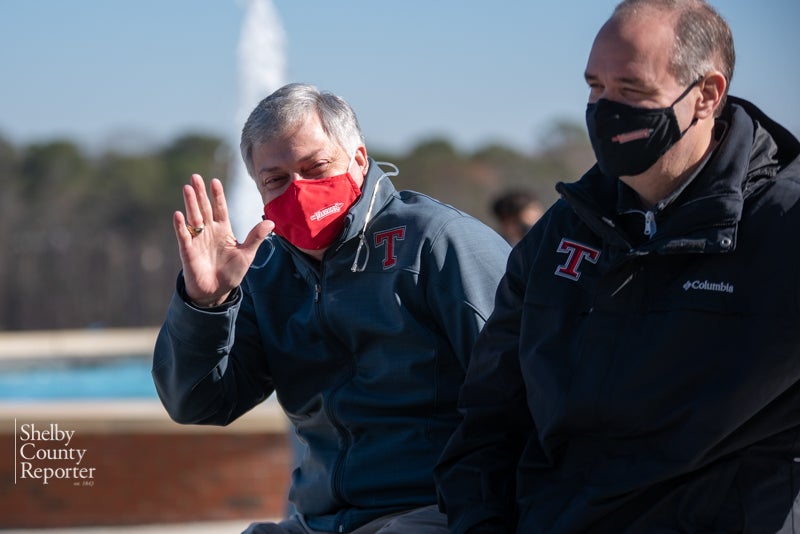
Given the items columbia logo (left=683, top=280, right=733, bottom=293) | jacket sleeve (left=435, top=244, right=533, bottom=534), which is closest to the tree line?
jacket sleeve (left=435, top=244, right=533, bottom=534)

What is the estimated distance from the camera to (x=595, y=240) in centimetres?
239

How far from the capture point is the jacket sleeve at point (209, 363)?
293cm

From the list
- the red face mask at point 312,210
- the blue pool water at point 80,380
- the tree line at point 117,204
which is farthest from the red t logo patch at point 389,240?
the tree line at point 117,204

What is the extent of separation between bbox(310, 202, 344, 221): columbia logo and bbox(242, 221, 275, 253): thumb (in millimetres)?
132

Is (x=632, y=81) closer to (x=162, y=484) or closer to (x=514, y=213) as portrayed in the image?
(x=514, y=213)

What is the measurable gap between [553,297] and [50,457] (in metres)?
5.12

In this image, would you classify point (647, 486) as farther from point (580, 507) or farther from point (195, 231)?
point (195, 231)

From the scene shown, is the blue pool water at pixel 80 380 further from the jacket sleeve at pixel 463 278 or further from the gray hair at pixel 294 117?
the jacket sleeve at pixel 463 278

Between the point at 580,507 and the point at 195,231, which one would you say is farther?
the point at 195,231

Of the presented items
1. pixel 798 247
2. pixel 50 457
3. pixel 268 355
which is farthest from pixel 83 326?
pixel 798 247

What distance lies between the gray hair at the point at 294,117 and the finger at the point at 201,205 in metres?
0.19

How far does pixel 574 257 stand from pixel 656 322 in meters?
0.26

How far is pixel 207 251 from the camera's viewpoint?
2.92 metres

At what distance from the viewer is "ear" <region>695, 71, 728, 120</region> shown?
7.48 feet
